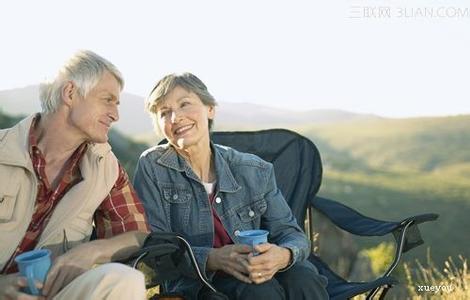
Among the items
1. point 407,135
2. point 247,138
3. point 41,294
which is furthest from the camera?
point 407,135

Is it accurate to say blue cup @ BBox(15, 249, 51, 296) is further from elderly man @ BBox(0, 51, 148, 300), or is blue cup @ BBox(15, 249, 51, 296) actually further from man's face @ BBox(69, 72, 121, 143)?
man's face @ BBox(69, 72, 121, 143)

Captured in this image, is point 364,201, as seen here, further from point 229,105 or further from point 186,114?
point 186,114

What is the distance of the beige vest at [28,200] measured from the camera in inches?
81.6

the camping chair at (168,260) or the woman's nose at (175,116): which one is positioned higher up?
the woman's nose at (175,116)

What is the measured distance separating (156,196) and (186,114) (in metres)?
0.33

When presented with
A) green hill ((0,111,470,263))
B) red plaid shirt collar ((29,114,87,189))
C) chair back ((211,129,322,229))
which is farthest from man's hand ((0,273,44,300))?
green hill ((0,111,470,263))

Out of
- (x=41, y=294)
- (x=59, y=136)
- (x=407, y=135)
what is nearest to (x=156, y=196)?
(x=59, y=136)

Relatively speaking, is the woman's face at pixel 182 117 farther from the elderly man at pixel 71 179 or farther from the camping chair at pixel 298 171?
the camping chair at pixel 298 171

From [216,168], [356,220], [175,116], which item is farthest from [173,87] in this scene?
[356,220]

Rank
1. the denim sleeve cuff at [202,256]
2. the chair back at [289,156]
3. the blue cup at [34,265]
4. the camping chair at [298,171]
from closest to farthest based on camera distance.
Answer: the blue cup at [34,265] < the denim sleeve cuff at [202,256] < the camping chair at [298,171] < the chair back at [289,156]

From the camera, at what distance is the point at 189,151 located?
2.48 metres

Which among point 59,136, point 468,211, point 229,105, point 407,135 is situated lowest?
point 468,211

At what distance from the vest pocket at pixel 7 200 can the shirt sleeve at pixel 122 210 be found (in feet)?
0.96

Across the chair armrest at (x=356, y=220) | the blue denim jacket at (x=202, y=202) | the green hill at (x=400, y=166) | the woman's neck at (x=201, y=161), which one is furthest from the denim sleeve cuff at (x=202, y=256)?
the green hill at (x=400, y=166)
